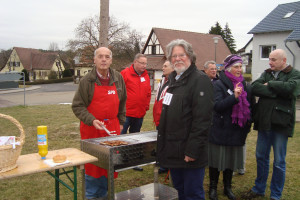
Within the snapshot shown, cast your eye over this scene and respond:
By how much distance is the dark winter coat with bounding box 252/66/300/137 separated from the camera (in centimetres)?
322

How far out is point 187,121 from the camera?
7.89 ft

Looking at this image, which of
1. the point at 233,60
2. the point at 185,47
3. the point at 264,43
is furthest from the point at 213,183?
the point at 264,43

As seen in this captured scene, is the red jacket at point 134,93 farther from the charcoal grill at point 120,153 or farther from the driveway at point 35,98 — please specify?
the driveway at point 35,98

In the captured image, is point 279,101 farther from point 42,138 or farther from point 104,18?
point 104,18

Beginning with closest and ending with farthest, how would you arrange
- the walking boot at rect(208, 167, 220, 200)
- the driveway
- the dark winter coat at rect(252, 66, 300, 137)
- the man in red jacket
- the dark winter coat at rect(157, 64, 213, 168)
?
the dark winter coat at rect(157, 64, 213, 168), the dark winter coat at rect(252, 66, 300, 137), the walking boot at rect(208, 167, 220, 200), the man in red jacket, the driveway

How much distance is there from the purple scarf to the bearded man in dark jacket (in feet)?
3.54

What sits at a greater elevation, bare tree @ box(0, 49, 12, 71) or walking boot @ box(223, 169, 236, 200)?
bare tree @ box(0, 49, 12, 71)

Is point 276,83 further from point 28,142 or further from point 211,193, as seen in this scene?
point 28,142

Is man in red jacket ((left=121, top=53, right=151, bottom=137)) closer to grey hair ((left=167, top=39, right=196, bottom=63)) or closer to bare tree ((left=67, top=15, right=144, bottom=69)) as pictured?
grey hair ((left=167, top=39, right=196, bottom=63))

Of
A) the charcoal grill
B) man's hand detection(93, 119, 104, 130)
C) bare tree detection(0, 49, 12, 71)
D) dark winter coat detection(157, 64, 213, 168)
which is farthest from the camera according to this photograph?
bare tree detection(0, 49, 12, 71)

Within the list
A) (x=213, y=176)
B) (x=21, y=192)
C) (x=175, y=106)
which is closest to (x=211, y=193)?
(x=213, y=176)

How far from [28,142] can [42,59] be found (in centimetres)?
5443

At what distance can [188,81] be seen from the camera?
2461mm

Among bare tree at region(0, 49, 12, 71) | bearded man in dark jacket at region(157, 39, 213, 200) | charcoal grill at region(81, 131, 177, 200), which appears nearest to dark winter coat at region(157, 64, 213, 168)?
bearded man in dark jacket at region(157, 39, 213, 200)
